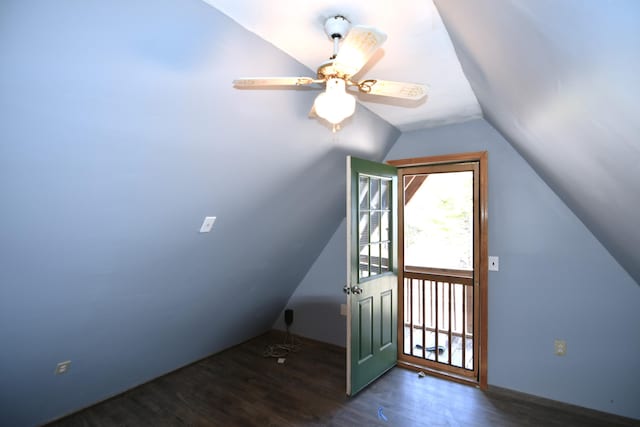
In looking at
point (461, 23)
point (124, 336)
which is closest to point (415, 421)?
point (124, 336)

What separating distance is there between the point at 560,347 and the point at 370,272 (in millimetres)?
1626

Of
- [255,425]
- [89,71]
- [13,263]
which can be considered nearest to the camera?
[89,71]

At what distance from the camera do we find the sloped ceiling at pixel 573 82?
66 centimetres

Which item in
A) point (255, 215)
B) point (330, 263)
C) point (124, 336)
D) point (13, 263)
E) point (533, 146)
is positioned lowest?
point (124, 336)

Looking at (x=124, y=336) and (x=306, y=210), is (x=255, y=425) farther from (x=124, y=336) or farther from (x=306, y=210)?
(x=306, y=210)

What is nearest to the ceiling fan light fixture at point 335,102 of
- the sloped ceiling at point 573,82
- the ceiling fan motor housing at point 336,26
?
the ceiling fan motor housing at point 336,26

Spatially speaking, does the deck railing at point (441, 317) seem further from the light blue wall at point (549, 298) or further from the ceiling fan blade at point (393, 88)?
the ceiling fan blade at point (393, 88)

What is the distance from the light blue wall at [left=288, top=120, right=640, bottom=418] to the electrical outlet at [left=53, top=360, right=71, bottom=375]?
11.2 feet

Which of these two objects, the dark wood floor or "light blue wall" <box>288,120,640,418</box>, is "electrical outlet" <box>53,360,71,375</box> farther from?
"light blue wall" <box>288,120,640,418</box>

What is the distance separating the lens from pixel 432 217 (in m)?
5.39

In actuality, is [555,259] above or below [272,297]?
above

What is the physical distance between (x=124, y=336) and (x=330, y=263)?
2215 millimetres

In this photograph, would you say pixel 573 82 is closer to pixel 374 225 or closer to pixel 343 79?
pixel 343 79

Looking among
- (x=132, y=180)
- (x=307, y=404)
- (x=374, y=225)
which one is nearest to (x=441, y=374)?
(x=307, y=404)
